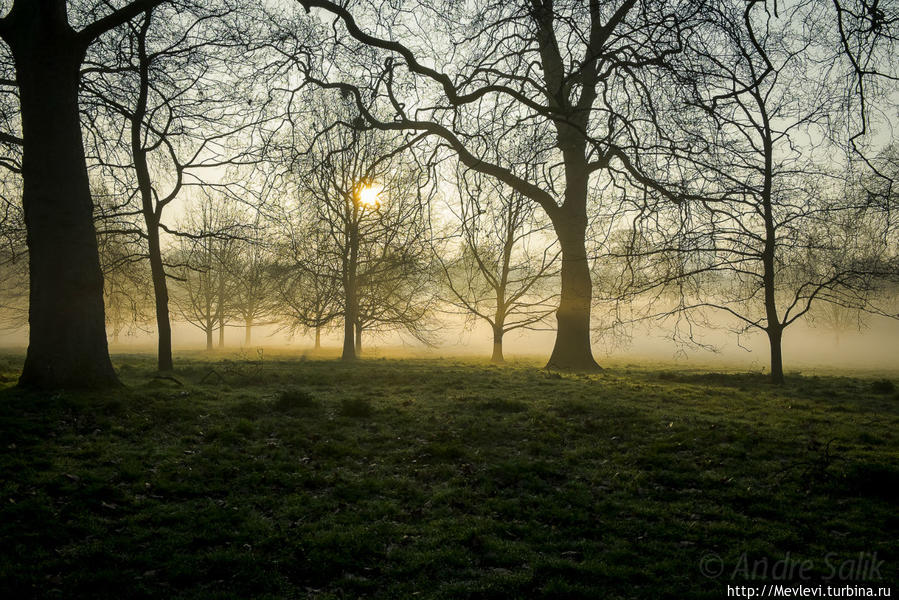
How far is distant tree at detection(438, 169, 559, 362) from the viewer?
22.4 feet

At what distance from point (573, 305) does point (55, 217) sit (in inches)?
548

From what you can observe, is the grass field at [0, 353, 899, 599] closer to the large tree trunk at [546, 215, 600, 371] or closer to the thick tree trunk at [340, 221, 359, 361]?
the large tree trunk at [546, 215, 600, 371]

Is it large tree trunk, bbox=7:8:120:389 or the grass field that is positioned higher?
large tree trunk, bbox=7:8:120:389

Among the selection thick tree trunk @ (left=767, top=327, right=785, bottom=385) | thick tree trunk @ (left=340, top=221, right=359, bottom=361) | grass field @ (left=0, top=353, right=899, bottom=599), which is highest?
thick tree trunk @ (left=340, top=221, right=359, bottom=361)

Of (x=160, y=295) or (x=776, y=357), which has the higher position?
(x=160, y=295)

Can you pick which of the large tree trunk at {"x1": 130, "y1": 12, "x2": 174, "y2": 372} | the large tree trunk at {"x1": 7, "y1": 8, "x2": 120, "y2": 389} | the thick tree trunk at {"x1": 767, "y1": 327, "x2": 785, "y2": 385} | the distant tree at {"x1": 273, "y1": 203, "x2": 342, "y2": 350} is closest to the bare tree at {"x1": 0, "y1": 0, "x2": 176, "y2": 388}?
the large tree trunk at {"x1": 7, "y1": 8, "x2": 120, "y2": 389}

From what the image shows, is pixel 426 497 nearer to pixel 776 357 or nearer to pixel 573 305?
pixel 573 305

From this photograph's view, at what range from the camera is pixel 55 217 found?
8922 millimetres

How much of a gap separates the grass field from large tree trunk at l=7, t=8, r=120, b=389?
93 cm

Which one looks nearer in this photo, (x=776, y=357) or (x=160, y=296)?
(x=776, y=357)

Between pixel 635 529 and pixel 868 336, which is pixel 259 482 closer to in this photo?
pixel 635 529

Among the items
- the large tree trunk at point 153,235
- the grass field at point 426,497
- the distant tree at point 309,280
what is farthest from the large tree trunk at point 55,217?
the distant tree at point 309,280

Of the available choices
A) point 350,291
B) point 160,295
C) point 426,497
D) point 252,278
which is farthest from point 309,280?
point 426,497

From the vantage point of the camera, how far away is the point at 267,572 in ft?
14.3
